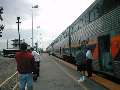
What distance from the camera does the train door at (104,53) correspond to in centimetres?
1689

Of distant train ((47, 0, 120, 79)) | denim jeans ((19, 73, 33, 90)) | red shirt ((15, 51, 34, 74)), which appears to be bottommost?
denim jeans ((19, 73, 33, 90))

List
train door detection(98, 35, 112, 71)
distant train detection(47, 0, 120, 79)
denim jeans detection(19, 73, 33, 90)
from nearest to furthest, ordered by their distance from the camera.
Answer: denim jeans detection(19, 73, 33, 90), distant train detection(47, 0, 120, 79), train door detection(98, 35, 112, 71)

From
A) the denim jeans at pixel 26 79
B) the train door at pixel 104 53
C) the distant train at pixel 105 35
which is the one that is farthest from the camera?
the train door at pixel 104 53

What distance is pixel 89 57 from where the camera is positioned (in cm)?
1912

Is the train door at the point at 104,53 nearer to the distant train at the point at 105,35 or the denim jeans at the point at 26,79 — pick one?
the distant train at the point at 105,35

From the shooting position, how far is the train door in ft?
55.4

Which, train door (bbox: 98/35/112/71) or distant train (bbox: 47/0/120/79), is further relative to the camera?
train door (bbox: 98/35/112/71)

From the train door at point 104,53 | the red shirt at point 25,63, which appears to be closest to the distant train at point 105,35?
the train door at point 104,53

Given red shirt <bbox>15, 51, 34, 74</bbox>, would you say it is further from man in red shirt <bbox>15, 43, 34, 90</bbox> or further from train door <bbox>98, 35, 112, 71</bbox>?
train door <bbox>98, 35, 112, 71</bbox>

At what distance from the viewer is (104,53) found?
704 inches

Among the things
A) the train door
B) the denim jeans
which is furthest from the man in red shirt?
the train door

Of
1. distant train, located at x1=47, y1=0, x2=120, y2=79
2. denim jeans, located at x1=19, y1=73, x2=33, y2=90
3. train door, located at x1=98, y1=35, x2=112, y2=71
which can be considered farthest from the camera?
train door, located at x1=98, y1=35, x2=112, y2=71

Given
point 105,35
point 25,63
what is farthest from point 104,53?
point 25,63

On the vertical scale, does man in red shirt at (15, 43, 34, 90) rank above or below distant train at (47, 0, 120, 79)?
below
